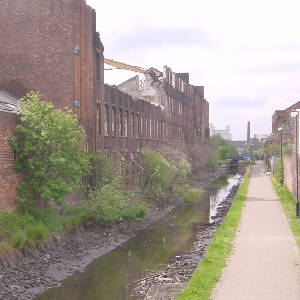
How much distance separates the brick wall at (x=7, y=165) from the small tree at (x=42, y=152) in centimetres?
24

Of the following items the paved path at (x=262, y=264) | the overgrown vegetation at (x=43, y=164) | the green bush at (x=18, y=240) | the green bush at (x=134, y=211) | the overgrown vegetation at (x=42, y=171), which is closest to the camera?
the paved path at (x=262, y=264)

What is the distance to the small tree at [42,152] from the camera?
1953 cm

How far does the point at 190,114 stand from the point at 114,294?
187 ft

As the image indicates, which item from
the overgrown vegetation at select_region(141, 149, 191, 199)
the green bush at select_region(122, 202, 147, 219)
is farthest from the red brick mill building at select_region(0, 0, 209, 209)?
the overgrown vegetation at select_region(141, 149, 191, 199)

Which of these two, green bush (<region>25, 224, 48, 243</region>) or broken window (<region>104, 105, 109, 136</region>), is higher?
broken window (<region>104, 105, 109, 136</region>)

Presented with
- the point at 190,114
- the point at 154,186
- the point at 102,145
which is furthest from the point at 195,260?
the point at 190,114

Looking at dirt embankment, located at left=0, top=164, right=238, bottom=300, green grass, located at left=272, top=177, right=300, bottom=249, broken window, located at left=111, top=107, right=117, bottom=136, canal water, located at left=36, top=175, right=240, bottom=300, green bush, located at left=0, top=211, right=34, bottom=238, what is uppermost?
broken window, located at left=111, top=107, right=117, bottom=136

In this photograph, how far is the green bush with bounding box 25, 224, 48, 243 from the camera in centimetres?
1820

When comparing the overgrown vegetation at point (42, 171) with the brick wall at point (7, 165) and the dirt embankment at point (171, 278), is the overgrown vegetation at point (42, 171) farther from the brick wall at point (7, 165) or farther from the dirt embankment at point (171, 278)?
the dirt embankment at point (171, 278)

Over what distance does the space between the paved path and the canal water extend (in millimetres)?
2921

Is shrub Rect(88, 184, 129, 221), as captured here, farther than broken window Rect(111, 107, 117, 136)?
No

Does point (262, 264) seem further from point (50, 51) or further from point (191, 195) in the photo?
point (191, 195)

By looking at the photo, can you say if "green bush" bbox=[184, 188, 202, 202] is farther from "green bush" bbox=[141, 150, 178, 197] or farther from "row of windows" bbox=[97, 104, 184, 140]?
"row of windows" bbox=[97, 104, 184, 140]

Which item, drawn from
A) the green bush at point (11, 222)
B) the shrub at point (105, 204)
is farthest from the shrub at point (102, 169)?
the green bush at point (11, 222)
